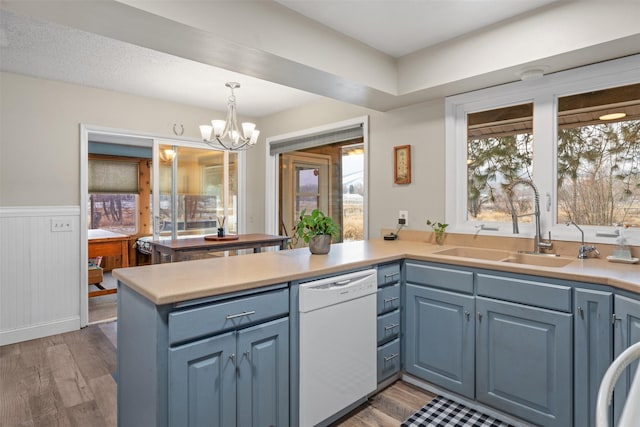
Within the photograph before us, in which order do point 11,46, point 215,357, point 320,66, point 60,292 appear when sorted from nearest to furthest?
point 215,357 < point 320,66 < point 11,46 < point 60,292

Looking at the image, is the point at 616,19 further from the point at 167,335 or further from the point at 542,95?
the point at 167,335

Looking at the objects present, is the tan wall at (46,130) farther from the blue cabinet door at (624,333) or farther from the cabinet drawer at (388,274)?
the blue cabinet door at (624,333)

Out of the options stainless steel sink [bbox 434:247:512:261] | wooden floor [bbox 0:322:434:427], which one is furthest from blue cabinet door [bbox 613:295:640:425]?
wooden floor [bbox 0:322:434:427]

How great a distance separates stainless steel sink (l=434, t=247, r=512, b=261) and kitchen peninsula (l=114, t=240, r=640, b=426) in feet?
1.26

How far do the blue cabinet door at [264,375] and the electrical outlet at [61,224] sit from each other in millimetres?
2840

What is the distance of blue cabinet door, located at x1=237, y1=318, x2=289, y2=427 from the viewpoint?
1.54m

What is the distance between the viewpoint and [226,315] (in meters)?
1.47

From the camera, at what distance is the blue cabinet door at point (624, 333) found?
1492 millimetres

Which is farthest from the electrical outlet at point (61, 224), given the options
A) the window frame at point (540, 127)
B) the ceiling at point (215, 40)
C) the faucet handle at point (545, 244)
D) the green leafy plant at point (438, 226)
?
the faucet handle at point (545, 244)

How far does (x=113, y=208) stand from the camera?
6.85m

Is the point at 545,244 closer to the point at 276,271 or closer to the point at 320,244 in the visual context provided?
the point at 320,244

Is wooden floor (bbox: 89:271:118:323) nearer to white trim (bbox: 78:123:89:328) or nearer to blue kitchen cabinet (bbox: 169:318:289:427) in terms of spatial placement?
white trim (bbox: 78:123:89:328)

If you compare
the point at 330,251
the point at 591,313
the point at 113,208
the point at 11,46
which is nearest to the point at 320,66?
the point at 330,251

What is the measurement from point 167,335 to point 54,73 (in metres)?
3.07
